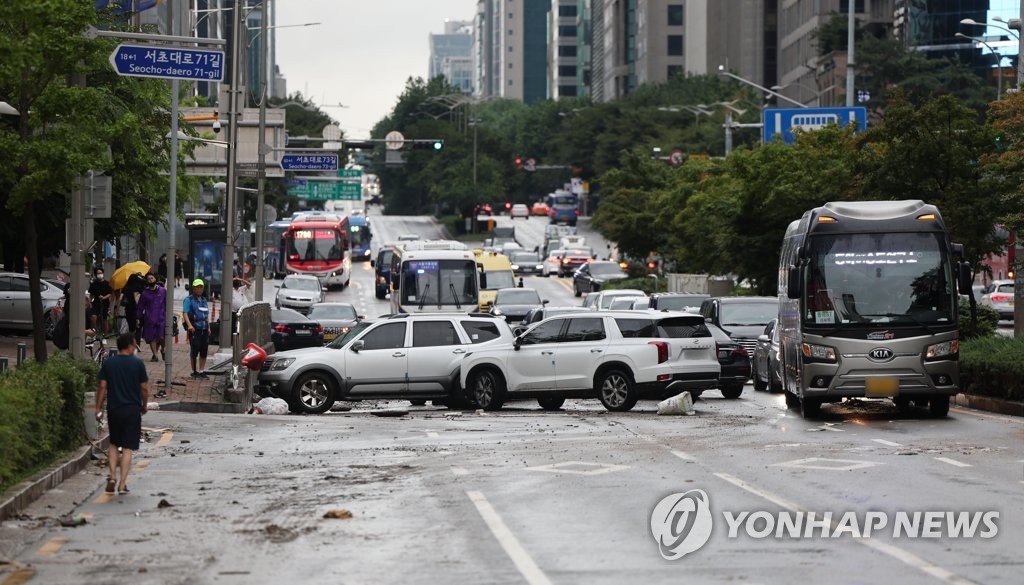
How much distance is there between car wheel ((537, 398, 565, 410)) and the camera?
96.2 ft

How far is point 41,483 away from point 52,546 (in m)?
3.20

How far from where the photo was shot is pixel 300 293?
65312mm

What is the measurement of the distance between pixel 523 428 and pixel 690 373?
4653mm

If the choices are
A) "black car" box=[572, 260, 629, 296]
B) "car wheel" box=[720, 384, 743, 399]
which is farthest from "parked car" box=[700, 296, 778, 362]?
"black car" box=[572, 260, 629, 296]

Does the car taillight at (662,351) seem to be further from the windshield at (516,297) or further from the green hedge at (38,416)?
the windshield at (516,297)

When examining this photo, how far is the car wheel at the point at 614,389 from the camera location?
91.7ft

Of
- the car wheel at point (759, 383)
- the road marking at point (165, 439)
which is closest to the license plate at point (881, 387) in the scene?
the car wheel at point (759, 383)

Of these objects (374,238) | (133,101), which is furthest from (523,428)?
(374,238)

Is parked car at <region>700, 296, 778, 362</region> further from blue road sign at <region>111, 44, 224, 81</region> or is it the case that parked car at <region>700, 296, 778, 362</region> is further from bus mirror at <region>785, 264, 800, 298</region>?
blue road sign at <region>111, 44, 224, 81</region>

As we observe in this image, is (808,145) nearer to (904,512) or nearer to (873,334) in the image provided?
(873,334)

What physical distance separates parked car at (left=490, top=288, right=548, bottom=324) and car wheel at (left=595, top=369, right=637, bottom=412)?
26739 mm

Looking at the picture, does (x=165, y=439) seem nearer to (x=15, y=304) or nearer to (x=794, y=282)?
(x=794, y=282)

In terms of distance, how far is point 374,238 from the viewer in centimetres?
13975

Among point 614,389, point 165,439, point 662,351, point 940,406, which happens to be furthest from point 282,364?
point 940,406
